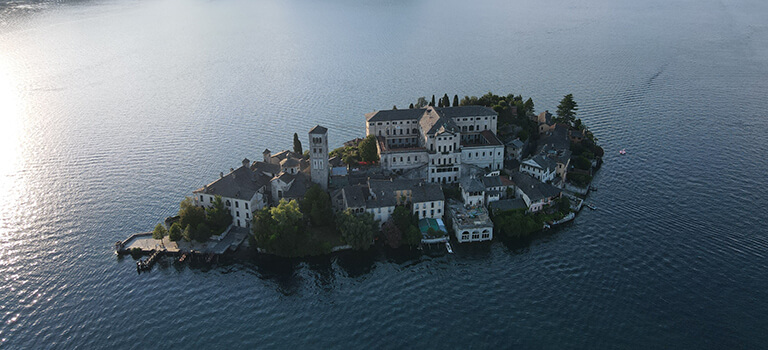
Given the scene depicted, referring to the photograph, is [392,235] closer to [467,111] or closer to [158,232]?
[467,111]

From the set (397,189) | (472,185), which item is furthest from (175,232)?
(472,185)

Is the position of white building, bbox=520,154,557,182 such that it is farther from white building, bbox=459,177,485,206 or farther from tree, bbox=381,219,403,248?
tree, bbox=381,219,403,248

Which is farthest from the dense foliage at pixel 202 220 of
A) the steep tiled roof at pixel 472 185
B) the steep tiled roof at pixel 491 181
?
the steep tiled roof at pixel 491 181

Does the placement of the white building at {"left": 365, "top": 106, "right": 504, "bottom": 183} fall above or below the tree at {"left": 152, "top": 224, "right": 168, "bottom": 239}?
above

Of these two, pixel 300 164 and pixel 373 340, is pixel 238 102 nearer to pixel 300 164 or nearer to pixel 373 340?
pixel 300 164

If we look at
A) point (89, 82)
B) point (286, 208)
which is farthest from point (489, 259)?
point (89, 82)

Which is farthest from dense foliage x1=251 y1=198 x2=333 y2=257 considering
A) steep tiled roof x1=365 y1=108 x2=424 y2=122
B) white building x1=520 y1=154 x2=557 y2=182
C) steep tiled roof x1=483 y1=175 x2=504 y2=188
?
white building x1=520 y1=154 x2=557 y2=182

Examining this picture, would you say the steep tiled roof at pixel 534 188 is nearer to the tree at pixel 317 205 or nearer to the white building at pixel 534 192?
the white building at pixel 534 192
